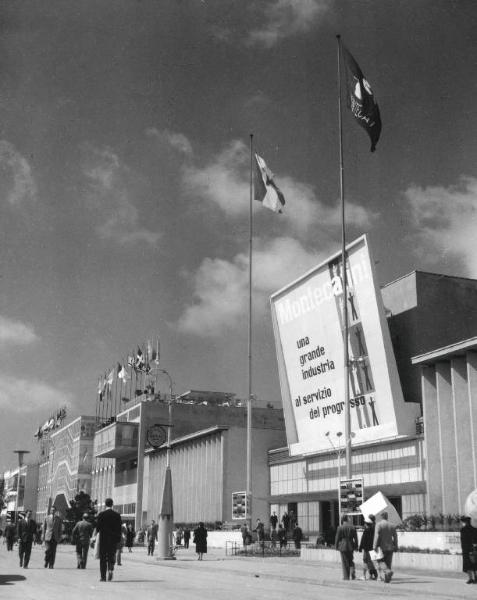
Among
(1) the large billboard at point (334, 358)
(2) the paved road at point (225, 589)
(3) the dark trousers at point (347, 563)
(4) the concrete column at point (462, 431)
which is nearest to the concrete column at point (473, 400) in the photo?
(4) the concrete column at point (462, 431)

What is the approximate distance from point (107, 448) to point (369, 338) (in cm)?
4789

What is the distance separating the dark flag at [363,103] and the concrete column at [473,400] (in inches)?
467

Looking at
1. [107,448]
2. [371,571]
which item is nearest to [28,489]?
[107,448]

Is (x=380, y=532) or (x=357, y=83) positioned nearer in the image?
(x=380, y=532)

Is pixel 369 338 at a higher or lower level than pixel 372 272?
lower

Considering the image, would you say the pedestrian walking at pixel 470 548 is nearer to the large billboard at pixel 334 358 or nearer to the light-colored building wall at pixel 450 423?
the light-colored building wall at pixel 450 423

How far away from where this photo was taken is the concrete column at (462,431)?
3512 centimetres

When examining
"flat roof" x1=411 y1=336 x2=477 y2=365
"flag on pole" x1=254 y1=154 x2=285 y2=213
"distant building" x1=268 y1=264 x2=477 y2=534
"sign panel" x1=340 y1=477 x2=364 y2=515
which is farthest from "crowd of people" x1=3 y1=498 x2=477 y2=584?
"flag on pole" x1=254 y1=154 x2=285 y2=213

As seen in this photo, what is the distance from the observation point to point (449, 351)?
36.3 metres

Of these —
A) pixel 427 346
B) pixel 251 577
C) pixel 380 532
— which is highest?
pixel 427 346

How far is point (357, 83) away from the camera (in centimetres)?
3094

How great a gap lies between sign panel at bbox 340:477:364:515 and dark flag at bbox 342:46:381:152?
13.0m

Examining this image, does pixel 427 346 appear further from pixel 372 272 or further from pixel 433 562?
pixel 433 562

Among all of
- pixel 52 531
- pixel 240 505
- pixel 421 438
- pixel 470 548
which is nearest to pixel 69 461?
pixel 240 505
